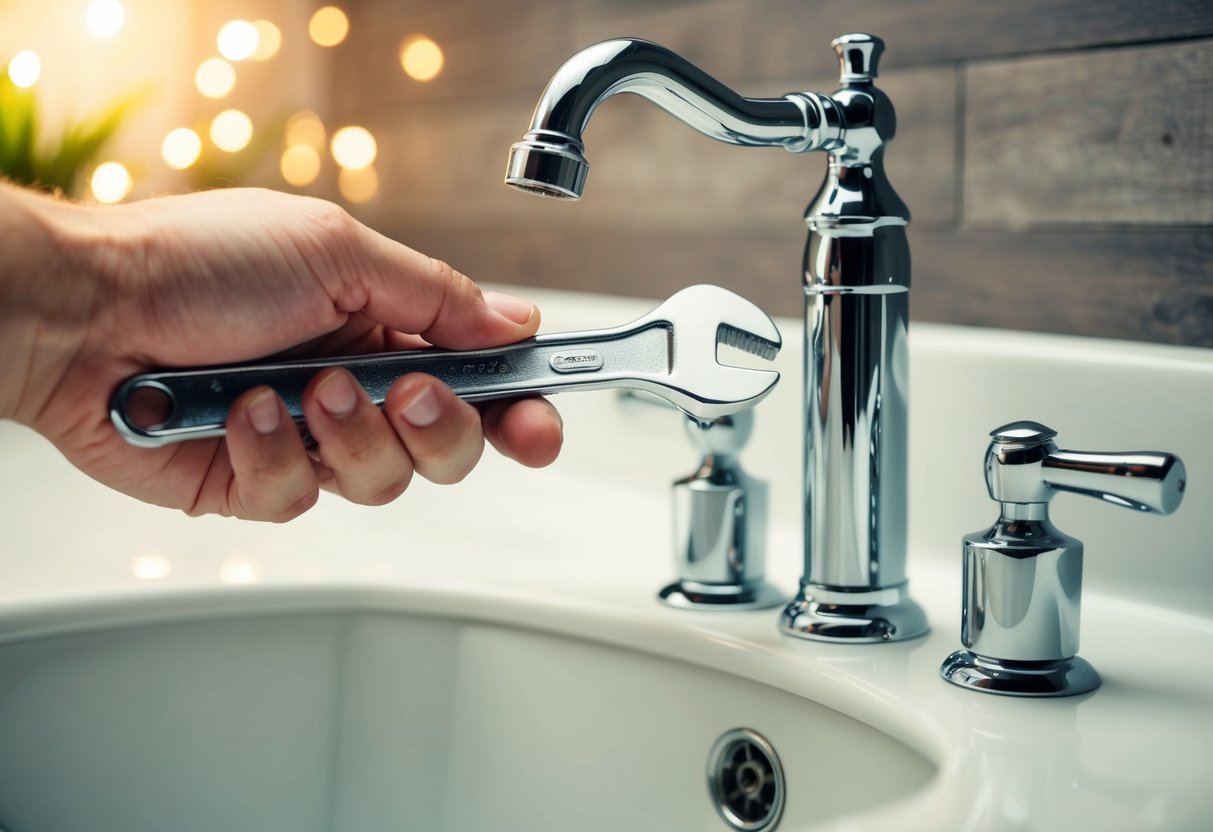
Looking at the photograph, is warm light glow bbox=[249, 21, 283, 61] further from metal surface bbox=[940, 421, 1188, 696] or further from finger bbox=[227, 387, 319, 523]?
metal surface bbox=[940, 421, 1188, 696]

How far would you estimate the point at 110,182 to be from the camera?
1216mm

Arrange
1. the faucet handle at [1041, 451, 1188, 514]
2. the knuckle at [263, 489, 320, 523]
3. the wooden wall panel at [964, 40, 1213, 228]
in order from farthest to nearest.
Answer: the wooden wall panel at [964, 40, 1213, 228] < the knuckle at [263, 489, 320, 523] < the faucet handle at [1041, 451, 1188, 514]

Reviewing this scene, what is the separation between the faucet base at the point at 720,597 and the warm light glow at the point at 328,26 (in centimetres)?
92

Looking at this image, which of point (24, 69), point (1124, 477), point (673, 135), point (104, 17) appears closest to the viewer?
point (1124, 477)

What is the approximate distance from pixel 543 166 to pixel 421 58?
83 cm

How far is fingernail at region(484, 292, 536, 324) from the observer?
1.62ft

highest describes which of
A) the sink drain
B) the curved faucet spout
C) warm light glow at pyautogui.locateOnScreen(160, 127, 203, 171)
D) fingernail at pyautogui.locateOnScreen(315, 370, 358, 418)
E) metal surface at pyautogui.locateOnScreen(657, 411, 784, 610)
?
warm light glow at pyautogui.locateOnScreen(160, 127, 203, 171)

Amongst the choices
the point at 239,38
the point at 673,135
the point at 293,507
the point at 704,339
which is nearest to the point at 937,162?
the point at 673,135

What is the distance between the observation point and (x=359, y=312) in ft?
1.66

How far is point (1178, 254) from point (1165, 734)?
0.31 meters

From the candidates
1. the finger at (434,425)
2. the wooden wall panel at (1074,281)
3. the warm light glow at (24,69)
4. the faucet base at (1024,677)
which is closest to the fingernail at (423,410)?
the finger at (434,425)

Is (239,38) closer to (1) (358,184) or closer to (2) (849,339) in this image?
(1) (358,184)

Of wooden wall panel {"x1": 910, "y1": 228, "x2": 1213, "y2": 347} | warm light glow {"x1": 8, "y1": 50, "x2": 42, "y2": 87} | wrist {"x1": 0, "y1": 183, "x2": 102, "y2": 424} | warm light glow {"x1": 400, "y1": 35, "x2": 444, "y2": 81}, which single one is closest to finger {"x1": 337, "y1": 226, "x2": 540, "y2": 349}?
wrist {"x1": 0, "y1": 183, "x2": 102, "y2": 424}

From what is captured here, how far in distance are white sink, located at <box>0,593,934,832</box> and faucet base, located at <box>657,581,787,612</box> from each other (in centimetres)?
3
